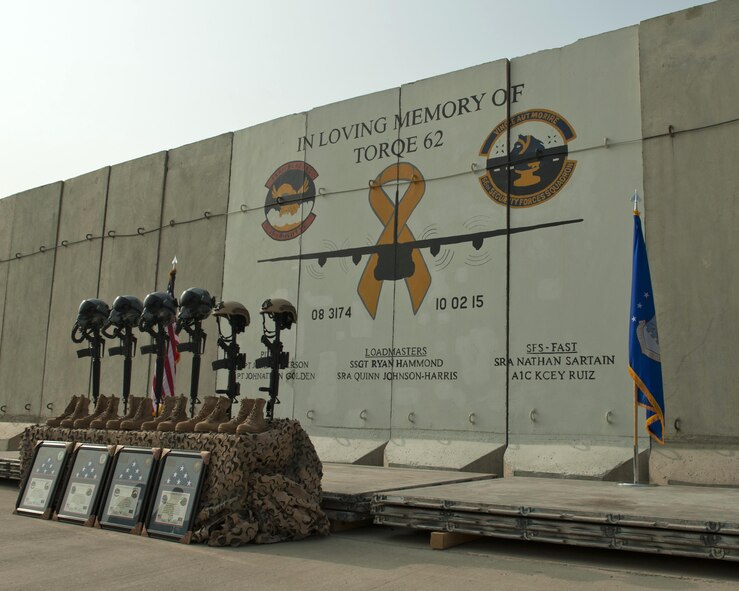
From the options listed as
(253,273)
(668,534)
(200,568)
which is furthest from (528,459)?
(253,273)

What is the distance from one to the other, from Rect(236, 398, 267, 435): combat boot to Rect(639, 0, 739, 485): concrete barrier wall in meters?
4.56

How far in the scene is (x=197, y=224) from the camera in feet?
46.8

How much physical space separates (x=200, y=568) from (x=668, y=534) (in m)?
3.39

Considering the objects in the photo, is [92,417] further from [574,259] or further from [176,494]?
[574,259]

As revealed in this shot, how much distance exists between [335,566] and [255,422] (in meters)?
1.82

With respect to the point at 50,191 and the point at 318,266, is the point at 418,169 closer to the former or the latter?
the point at 318,266

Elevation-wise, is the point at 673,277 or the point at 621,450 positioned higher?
the point at 673,277

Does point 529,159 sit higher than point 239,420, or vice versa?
point 529,159

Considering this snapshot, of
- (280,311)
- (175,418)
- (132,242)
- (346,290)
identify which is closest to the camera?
(175,418)

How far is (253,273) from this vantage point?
13.2 m

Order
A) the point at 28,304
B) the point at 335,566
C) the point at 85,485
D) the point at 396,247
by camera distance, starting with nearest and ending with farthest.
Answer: the point at 335,566
the point at 85,485
the point at 396,247
the point at 28,304

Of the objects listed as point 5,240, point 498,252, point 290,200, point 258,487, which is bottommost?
point 258,487

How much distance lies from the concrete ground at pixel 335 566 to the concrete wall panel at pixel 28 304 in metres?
10.6

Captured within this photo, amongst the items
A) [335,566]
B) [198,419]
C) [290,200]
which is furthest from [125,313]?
[335,566]
